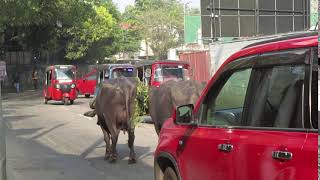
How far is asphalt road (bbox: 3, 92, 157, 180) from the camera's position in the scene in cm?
1033

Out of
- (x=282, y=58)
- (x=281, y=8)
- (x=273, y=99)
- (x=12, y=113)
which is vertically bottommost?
(x=12, y=113)

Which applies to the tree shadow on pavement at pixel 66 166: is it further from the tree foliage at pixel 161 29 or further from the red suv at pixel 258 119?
the tree foliage at pixel 161 29

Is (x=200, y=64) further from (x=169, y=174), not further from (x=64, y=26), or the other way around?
(x=169, y=174)

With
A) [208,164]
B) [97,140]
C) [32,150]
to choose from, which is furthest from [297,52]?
[97,140]

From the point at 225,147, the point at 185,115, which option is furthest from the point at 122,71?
the point at 225,147

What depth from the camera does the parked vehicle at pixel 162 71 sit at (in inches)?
855

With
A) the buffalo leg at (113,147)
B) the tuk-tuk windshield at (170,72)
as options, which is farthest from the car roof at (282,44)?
the tuk-tuk windshield at (170,72)

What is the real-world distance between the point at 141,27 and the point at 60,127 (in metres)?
59.9

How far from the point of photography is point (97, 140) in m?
15.1

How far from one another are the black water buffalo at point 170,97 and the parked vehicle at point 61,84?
20102 millimetres

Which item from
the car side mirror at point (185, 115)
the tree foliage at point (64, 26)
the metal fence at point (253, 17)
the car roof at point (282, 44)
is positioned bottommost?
the car side mirror at point (185, 115)

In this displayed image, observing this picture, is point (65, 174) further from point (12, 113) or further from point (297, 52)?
point (12, 113)

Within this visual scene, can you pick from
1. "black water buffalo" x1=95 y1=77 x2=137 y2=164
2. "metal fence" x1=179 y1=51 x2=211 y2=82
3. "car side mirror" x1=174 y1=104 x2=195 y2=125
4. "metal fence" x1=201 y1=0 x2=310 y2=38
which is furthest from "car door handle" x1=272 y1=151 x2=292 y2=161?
"metal fence" x1=179 y1=51 x2=211 y2=82

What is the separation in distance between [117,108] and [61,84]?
20.3 m
